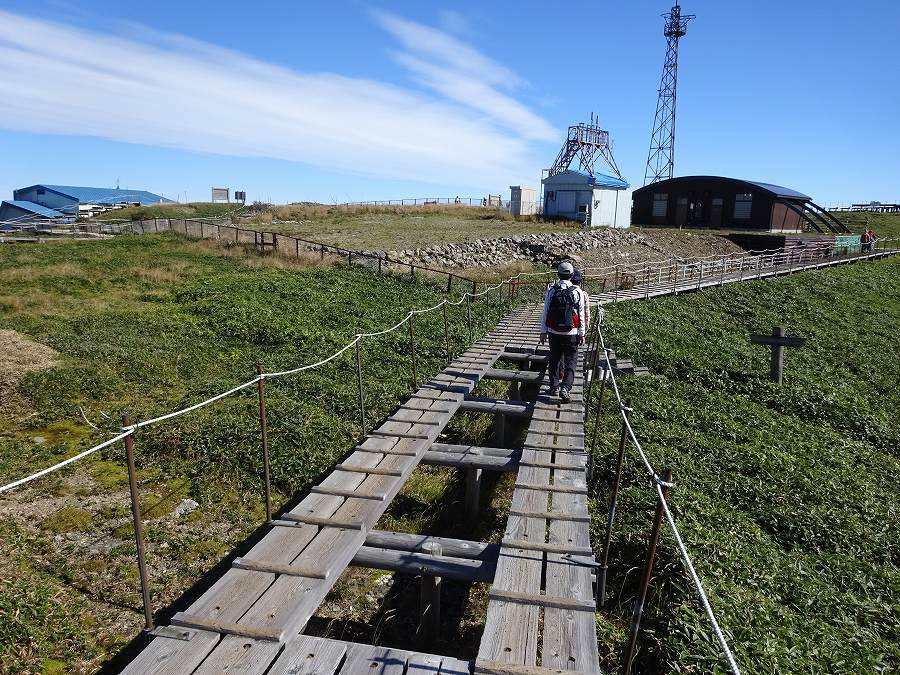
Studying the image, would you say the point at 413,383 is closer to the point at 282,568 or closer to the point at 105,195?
the point at 282,568

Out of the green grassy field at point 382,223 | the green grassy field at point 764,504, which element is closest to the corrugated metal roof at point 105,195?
the green grassy field at point 382,223

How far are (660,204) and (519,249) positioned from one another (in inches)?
938

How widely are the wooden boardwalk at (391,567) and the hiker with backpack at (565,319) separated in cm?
143

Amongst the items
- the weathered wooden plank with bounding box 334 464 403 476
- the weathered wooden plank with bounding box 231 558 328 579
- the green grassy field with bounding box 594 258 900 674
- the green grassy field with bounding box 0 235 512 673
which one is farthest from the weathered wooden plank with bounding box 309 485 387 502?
the green grassy field with bounding box 594 258 900 674

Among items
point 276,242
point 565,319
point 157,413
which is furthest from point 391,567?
point 276,242

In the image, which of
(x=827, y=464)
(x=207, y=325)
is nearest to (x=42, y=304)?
(x=207, y=325)

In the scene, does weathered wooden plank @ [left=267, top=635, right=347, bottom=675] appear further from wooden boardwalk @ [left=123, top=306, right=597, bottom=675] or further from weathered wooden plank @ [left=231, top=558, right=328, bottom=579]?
weathered wooden plank @ [left=231, top=558, right=328, bottom=579]

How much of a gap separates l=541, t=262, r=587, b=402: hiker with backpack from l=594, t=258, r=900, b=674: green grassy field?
1.81 meters

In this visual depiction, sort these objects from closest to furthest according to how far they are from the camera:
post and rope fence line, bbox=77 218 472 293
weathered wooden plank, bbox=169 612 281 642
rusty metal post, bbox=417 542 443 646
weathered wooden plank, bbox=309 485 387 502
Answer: weathered wooden plank, bbox=169 612 281 642 < weathered wooden plank, bbox=309 485 387 502 < rusty metal post, bbox=417 542 443 646 < post and rope fence line, bbox=77 218 472 293

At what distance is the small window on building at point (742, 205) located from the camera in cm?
4556

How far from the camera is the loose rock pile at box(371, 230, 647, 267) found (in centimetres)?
2681

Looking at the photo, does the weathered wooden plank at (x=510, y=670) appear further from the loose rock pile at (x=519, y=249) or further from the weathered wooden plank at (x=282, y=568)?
the loose rock pile at (x=519, y=249)

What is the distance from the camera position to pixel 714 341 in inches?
678

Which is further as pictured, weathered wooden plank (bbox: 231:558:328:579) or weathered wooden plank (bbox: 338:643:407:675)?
weathered wooden plank (bbox: 231:558:328:579)
